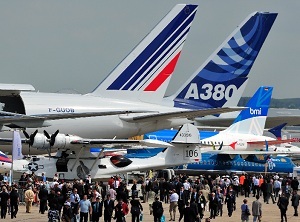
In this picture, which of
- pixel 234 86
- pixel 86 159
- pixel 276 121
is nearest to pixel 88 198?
pixel 86 159

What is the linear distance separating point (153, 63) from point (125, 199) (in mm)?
16023

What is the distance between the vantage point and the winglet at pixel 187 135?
144 ft

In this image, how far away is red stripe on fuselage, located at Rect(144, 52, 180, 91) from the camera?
4466cm

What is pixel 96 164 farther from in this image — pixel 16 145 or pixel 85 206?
pixel 85 206

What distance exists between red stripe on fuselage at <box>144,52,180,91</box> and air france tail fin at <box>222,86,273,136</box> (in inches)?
756

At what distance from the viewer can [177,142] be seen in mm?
43906

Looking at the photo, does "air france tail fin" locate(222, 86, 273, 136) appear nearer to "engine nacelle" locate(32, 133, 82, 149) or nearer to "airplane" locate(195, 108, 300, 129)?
"airplane" locate(195, 108, 300, 129)

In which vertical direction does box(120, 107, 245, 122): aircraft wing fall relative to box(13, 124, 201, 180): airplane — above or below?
above

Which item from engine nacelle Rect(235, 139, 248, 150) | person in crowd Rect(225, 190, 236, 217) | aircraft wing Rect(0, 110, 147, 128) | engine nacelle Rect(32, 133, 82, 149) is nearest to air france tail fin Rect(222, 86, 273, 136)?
engine nacelle Rect(235, 139, 248, 150)

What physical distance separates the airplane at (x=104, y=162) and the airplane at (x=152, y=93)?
4.14ft

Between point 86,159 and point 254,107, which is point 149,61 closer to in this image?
point 86,159

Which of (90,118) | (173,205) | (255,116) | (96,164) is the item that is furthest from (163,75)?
(255,116)

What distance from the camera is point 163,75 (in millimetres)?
45188

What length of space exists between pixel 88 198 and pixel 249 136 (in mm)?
34092
